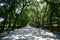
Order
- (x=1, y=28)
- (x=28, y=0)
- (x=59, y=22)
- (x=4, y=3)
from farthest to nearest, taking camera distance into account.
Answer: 1. (x=59, y=22)
2. (x=28, y=0)
3. (x=1, y=28)
4. (x=4, y=3)

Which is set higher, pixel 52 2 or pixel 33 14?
pixel 52 2

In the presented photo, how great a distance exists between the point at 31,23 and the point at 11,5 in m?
7.64

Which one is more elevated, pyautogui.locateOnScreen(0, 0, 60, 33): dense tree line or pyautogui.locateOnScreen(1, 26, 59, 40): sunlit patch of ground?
pyautogui.locateOnScreen(0, 0, 60, 33): dense tree line

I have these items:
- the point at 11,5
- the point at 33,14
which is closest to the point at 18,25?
the point at 33,14

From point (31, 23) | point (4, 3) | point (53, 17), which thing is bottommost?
point (31, 23)

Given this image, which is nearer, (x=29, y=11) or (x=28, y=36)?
(x=28, y=36)

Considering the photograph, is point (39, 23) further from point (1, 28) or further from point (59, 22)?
point (1, 28)

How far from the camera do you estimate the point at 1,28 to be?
10375 millimetres

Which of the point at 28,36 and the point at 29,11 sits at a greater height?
the point at 29,11

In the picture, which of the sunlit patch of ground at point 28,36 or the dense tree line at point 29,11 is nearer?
the sunlit patch of ground at point 28,36

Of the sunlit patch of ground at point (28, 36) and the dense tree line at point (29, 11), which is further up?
the dense tree line at point (29, 11)

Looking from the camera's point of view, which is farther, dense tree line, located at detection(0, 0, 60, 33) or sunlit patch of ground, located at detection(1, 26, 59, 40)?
dense tree line, located at detection(0, 0, 60, 33)

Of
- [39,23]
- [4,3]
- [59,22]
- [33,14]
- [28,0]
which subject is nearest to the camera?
[4,3]

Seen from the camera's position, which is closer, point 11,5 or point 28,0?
point 11,5
